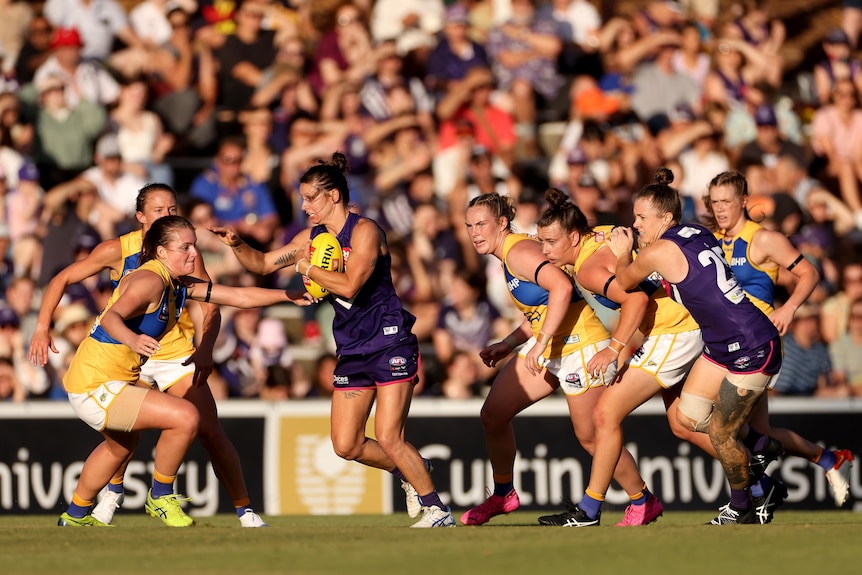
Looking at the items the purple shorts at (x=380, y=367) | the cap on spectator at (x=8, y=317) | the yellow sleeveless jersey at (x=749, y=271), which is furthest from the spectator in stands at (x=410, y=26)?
the purple shorts at (x=380, y=367)

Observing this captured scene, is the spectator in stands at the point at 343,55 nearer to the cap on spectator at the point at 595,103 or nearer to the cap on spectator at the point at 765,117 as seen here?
the cap on spectator at the point at 595,103

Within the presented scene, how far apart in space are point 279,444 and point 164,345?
3.51 m

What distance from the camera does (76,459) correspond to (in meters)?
13.0

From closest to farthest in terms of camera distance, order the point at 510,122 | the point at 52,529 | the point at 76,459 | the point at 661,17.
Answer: the point at 52,529, the point at 76,459, the point at 510,122, the point at 661,17

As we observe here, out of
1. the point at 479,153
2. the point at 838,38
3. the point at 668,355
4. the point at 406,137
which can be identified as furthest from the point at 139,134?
the point at 838,38

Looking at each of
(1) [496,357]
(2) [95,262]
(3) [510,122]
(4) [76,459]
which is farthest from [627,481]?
(3) [510,122]

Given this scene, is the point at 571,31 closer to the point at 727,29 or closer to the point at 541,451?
the point at 727,29

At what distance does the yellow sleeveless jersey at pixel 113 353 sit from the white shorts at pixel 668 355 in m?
3.15

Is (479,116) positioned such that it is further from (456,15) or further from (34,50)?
(34,50)

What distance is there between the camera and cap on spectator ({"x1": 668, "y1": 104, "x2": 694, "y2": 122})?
57.7ft

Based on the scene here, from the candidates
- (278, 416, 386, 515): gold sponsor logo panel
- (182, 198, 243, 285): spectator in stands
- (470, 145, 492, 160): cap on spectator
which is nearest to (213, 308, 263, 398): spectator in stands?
(182, 198, 243, 285): spectator in stands

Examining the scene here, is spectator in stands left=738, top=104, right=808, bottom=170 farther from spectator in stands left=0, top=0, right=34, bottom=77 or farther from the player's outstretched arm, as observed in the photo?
the player's outstretched arm

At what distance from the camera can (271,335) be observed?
579 inches

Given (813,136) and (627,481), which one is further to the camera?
(813,136)
